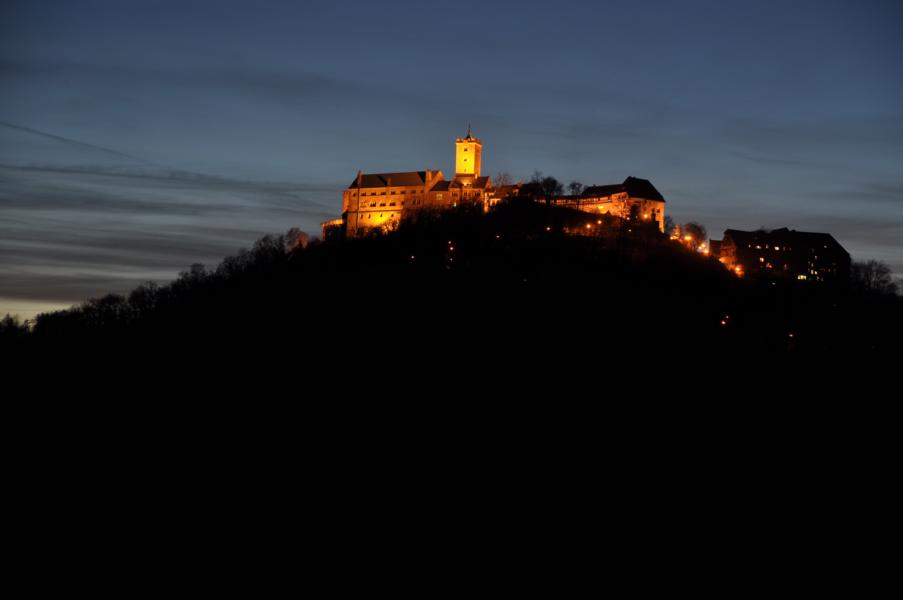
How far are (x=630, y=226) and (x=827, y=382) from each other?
90.0ft

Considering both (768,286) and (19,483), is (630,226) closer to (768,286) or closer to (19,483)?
(768,286)

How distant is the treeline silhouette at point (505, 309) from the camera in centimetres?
6191

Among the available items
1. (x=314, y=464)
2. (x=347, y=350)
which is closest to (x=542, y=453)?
(x=314, y=464)

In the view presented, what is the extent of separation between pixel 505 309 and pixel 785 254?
4825 centimetres

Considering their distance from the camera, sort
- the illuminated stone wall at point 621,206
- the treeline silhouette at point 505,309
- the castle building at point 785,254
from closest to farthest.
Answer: the treeline silhouette at point 505,309
the illuminated stone wall at point 621,206
the castle building at point 785,254

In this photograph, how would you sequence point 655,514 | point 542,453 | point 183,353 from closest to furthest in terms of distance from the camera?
point 655,514
point 542,453
point 183,353

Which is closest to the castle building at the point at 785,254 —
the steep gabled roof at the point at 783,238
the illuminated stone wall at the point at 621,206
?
Result: the steep gabled roof at the point at 783,238

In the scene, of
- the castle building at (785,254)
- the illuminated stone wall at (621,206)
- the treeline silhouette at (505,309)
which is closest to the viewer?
the treeline silhouette at (505,309)

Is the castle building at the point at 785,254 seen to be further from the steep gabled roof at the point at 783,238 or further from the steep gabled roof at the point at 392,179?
the steep gabled roof at the point at 392,179

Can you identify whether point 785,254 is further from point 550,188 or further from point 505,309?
point 505,309

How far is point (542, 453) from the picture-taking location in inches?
2055

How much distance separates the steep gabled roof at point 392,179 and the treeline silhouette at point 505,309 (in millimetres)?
7848

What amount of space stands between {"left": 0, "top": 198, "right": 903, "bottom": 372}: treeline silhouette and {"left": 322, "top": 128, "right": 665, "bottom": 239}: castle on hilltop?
5618 millimetres

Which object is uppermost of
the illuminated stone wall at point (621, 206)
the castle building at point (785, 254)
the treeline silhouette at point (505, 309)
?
the illuminated stone wall at point (621, 206)
